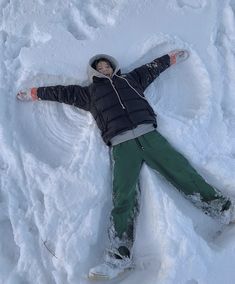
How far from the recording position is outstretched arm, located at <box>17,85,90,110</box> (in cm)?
342

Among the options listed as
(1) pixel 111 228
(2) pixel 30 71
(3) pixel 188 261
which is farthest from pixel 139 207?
(2) pixel 30 71

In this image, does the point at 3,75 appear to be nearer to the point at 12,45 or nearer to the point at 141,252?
the point at 12,45

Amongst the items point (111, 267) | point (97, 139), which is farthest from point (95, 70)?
point (111, 267)

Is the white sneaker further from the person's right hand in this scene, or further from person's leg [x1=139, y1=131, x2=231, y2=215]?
the person's right hand

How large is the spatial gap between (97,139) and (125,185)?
46 centimetres

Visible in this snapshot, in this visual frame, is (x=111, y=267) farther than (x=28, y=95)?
No

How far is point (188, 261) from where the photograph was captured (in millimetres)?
2824

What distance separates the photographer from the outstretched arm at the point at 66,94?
3.42 metres

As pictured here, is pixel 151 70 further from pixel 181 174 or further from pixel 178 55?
pixel 181 174

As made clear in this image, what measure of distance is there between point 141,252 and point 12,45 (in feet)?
6.80

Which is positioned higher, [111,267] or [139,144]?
[139,144]

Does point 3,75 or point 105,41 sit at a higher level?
point 105,41

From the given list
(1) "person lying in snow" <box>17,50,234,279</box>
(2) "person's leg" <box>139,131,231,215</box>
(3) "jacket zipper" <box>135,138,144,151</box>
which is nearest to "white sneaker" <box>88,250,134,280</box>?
(1) "person lying in snow" <box>17,50,234,279</box>

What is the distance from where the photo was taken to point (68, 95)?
3.42m
